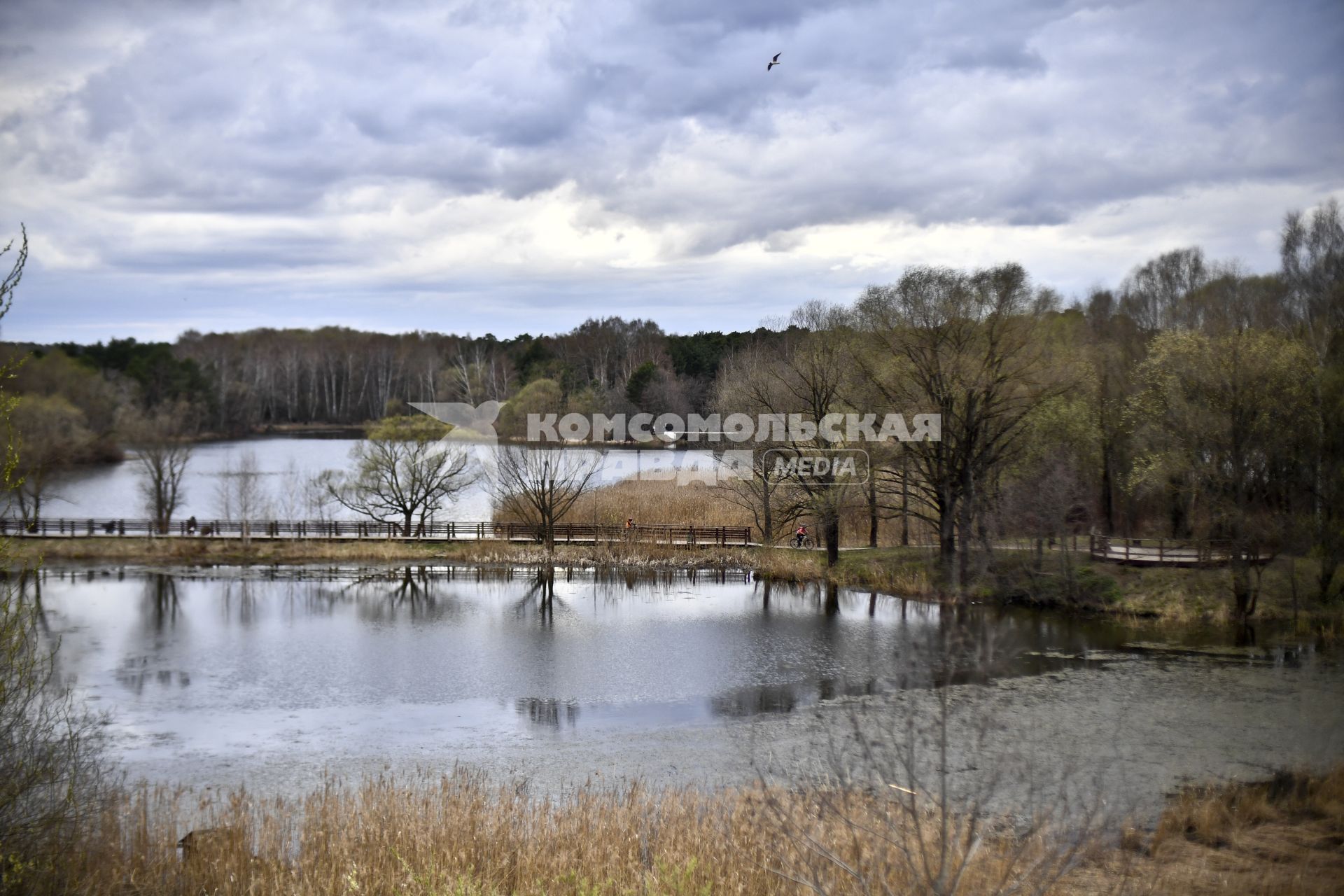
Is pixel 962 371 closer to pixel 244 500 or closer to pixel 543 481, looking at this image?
pixel 543 481

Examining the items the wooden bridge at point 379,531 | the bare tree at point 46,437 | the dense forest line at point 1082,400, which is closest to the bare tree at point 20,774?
the dense forest line at point 1082,400

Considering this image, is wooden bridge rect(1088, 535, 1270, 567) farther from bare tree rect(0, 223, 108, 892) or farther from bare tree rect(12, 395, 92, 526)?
bare tree rect(12, 395, 92, 526)

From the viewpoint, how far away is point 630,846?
30.8 feet

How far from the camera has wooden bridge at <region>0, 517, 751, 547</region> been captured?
3325cm

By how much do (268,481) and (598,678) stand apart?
33816 mm

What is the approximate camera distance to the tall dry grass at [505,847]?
7.87 meters

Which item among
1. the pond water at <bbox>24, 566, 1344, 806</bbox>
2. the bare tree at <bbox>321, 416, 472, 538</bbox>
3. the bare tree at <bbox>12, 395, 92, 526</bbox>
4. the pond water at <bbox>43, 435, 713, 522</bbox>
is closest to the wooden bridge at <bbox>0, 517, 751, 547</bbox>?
the bare tree at <bbox>321, 416, 472, 538</bbox>

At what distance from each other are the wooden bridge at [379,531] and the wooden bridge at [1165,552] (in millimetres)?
11807

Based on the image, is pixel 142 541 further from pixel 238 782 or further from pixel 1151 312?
pixel 1151 312

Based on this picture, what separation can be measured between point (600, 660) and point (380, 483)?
1831cm

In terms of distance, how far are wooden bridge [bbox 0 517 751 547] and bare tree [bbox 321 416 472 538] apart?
0.73 meters

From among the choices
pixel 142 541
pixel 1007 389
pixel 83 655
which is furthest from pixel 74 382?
pixel 1007 389

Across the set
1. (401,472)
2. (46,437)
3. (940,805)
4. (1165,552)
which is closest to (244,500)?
(401,472)

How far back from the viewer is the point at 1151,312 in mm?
43781
